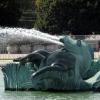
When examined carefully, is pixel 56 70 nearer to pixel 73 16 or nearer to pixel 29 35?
pixel 29 35

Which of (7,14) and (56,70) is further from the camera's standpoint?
(7,14)

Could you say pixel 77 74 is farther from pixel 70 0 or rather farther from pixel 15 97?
pixel 70 0

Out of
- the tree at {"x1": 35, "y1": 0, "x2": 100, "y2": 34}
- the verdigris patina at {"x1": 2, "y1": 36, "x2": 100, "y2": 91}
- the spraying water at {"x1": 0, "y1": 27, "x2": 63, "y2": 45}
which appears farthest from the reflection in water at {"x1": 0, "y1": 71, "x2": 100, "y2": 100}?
the tree at {"x1": 35, "y1": 0, "x2": 100, "y2": 34}

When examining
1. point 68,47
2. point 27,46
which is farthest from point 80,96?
point 27,46

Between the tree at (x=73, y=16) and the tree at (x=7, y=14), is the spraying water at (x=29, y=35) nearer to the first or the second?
the tree at (x=73, y=16)

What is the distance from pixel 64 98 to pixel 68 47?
6.82 feet

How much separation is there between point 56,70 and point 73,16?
41166mm

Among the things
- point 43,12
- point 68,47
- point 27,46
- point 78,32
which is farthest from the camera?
point 43,12

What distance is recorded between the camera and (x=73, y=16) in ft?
202

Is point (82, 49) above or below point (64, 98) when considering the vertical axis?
above

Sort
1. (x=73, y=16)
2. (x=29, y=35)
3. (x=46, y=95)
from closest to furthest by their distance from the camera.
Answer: (x=46, y=95) < (x=29, y=35) < (x=73, y=16)

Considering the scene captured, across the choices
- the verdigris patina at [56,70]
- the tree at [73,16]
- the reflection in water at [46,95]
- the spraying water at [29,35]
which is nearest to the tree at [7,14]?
the tree at [73,16]

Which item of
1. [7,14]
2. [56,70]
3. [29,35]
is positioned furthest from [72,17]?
[56,70]

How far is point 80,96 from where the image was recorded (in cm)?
2006
